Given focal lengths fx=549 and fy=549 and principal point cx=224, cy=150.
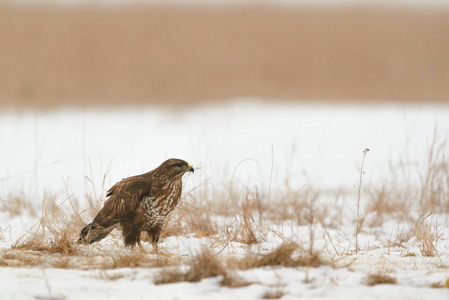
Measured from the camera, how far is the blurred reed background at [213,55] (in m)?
15.2

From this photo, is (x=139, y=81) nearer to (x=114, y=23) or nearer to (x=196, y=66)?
(x=196, y=66)

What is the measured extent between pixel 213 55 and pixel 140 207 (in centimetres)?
1412

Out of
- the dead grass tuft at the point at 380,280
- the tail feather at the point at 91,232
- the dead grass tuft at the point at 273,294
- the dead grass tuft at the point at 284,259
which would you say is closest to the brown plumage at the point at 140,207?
the tail feather at the point at 91,232

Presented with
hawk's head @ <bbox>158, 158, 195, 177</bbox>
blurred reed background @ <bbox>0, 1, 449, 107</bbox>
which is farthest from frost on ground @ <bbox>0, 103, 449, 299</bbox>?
blurred reed background @ <bbox>0, 1, 449, 107</bbox>

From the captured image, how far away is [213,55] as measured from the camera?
57.9 feet

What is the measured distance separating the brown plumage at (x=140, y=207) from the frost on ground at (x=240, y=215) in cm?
16

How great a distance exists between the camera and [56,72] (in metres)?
15.9

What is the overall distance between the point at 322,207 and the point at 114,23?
1546 cm

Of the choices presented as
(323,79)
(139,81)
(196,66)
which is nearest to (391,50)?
(323,79)

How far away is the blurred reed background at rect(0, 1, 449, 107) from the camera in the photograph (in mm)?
15219

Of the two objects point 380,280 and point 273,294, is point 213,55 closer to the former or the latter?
point 380,280

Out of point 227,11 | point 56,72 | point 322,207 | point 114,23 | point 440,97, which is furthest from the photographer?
point 227,11

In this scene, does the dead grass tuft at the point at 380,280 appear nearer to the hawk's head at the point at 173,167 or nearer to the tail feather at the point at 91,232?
the hawk's head at the point at 173,167

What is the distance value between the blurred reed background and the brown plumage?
10.3 m
